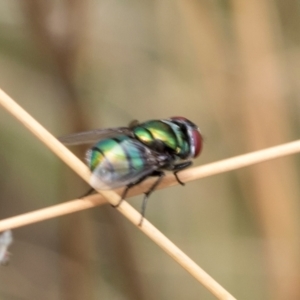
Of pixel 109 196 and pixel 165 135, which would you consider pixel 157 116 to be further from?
pixel 109 196

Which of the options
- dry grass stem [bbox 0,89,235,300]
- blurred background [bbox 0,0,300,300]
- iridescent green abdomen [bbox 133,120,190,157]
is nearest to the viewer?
dry grass stem [bbox 0,89,235,300]

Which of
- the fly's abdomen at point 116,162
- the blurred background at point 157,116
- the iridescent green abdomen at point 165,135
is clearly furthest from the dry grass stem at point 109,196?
the blurred background at point 157,116

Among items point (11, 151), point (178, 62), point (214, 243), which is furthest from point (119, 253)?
point (178, 62)

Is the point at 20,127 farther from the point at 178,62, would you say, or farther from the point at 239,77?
the point at 239,77

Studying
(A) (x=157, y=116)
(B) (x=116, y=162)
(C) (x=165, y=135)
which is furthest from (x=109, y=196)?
(A) (x=157, y=116)

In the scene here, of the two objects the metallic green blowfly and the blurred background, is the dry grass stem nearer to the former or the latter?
the metallic green blowfly

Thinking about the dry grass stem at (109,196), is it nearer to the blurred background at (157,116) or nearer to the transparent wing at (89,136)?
the transparent wing at (89,136)

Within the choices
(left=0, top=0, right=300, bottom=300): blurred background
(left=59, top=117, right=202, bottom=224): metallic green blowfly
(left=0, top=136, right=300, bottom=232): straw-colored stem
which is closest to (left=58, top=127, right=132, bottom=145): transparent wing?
(left=59, top=117, right=202, bottom=224): metallic green blowfly
